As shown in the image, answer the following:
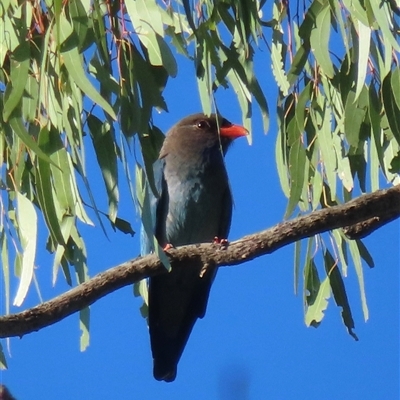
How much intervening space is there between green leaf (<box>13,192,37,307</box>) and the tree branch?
0.67ft

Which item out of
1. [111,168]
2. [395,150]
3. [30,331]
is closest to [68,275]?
[30,331]

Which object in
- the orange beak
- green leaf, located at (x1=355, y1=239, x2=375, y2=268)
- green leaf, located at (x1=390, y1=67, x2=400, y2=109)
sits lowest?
green leaf, located at (x1=355, y1=239, x2=375, y2=268)

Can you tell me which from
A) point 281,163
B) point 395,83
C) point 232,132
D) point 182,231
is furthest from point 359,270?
point 232,132

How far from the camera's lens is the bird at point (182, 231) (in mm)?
4133

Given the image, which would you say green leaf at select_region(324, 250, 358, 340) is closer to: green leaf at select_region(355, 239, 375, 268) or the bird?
green leaf at select_region(355, 239, 375, 268)

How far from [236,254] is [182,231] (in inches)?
60.8

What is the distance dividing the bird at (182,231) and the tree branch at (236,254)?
4.60 ft

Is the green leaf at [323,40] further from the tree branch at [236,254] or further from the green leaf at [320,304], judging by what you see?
the green leaf at [320,304]

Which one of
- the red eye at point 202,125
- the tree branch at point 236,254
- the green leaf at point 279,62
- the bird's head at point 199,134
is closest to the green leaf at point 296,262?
the tree branch at point 236,254

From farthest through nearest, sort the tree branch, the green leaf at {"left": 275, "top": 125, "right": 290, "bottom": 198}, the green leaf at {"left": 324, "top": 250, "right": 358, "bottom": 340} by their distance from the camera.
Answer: the green leaf at {"left": 324, "top": 250, "right": 358, "bottom": 340}, the green leaf at {"left": 275, "top": 125, "right": 290, "bottom": 198}, the tree branch

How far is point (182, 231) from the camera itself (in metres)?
4.16

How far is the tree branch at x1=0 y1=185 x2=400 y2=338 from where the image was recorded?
2.46 m

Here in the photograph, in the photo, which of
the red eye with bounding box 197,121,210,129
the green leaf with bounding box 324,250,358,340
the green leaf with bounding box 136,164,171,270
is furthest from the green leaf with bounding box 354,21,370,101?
the red eye with bounding box 197,121,210,129

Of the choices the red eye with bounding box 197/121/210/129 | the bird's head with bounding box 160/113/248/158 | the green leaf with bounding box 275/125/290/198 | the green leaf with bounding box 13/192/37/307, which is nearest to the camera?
the green leaf with bounding box 13/192/37/307
